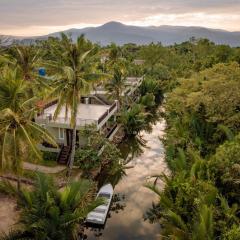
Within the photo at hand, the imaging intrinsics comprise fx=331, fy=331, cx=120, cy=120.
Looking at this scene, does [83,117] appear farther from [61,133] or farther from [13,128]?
[13,128]

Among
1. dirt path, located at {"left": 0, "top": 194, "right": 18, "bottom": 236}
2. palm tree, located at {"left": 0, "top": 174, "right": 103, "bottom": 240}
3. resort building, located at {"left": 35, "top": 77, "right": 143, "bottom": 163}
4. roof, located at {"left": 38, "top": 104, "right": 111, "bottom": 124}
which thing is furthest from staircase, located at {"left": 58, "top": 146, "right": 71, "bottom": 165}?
palm tree, located at {"left": 0, "top": 174, "right": 103, "bottom": 240}

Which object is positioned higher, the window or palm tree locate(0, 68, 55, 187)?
palm tree locate(0, 68, 55, 187)

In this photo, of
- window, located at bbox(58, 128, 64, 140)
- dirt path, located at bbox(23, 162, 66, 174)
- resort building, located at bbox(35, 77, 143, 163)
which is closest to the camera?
dirt path, located at bbox(23, 162, 66, 174)

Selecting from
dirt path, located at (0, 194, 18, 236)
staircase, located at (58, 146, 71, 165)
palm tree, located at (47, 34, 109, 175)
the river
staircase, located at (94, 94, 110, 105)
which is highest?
palm tree, located at (47, 34, 109, 175)

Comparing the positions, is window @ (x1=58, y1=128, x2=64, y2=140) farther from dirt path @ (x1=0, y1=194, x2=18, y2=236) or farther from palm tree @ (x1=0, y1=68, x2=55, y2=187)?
palm tree @ (x1=0, y1=68, x2=55, y2=187)

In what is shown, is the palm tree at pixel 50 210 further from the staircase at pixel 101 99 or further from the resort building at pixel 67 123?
the staircase at pixel 101 99

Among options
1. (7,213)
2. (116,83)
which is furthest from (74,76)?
(116,83)

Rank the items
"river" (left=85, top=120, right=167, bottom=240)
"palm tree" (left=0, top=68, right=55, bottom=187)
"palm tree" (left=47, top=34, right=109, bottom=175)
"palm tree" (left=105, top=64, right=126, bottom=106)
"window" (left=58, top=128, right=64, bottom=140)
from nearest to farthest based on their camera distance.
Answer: "palm tree" (left=0, top=68, right=55, bottom=187)
"river" (left=85, top=120, right=167, bottom=240)
"palm tree" (left=47, top=34, right=109, bottom=175)
"window" (left=58, top=128, right=64, bottom=140)
"palm tree" (left=105, top=64, right=126, bottom=106)
